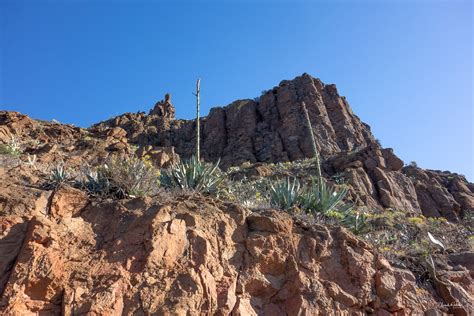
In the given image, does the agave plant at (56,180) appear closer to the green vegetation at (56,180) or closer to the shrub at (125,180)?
the green vegetation at (56,180)

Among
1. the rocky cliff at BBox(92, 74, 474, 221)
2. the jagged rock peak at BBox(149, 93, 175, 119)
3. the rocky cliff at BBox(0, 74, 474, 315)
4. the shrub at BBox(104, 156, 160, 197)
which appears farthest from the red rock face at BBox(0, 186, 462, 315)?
the jagged rock peak at BBox(149, 93, 175, 119)

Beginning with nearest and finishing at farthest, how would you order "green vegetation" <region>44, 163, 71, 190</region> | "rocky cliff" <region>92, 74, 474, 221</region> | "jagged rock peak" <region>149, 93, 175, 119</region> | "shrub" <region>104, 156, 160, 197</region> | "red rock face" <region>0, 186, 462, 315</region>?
"red rock face" <region>0, 186, 462, 315</region>
"green vegetation" <region>44, 163, 71, 190</region>
"shrub" <region>104, 156, 160, 197</region>
"rocky cliff" <region>92, 74, 474, 221</region>
"jagged rock peak" <region>149, 93, 175, 119</region>

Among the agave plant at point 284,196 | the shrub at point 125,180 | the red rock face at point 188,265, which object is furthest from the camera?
the agave plant at point 284,196

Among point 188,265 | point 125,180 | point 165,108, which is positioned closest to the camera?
point 188,265

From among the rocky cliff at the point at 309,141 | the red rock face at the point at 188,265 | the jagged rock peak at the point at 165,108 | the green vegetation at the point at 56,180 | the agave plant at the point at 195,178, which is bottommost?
the red rock face at the point at 188,265

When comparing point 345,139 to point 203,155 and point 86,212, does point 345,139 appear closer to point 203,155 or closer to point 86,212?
point 203,155

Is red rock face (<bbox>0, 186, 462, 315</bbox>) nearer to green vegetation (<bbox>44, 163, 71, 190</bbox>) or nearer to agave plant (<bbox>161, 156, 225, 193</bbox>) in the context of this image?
green vegetation (<bbox>44, 163, 71, 190</bbox>)

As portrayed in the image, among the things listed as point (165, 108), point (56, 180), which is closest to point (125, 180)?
point (56, 180)

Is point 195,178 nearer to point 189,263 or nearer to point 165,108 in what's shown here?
point 189,263

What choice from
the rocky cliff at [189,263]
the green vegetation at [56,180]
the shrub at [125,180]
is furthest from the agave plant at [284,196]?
the green vegetation at [56,180]

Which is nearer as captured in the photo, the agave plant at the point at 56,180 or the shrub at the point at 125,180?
the agave plant at the point at 56,180

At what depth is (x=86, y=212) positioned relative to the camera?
4902mm

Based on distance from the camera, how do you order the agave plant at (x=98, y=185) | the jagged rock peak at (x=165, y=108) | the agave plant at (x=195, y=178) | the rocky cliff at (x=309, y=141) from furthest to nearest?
the jagged rock peak at (x=165, y=108) < the rocky cliff at (x=309, y=141) < the agave plant at (x=195, y=178) < the agave plant at (x=98, y=185)

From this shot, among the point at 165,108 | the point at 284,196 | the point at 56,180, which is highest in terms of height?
the point at 165,108
